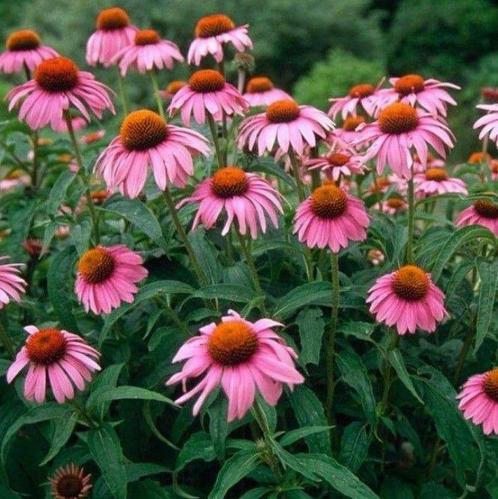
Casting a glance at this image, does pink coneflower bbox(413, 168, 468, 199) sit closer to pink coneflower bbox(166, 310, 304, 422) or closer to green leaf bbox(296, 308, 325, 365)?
green leaf bbox(296, 308, 325, 365)

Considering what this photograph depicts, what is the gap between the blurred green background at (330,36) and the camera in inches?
322

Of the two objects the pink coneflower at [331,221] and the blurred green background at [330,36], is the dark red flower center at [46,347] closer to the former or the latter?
the pink coneflower at [331,221]

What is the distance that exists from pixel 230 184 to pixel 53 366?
45 cm

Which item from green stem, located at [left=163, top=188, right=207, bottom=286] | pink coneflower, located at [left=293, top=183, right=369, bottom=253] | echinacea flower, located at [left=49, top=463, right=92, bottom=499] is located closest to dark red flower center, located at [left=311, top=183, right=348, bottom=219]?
pink coneflower, located at [left=293, top=183, right=369, bottom=253]

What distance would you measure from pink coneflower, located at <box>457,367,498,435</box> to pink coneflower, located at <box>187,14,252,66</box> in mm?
966

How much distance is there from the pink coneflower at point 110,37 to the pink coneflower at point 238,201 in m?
0.93

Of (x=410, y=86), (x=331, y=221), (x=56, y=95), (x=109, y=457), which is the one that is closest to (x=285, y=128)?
(x=331, y=221)

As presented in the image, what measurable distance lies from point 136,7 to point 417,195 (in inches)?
271

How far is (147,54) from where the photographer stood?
2277 mm

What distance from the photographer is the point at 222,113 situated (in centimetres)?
186

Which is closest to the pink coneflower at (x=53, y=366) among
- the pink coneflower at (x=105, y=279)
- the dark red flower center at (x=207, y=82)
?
the pink coneflower at (x=105, y=279)

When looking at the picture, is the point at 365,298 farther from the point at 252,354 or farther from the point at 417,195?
the point at 417,195

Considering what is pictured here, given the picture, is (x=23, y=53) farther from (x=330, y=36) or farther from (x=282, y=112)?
(x=330, y=36)

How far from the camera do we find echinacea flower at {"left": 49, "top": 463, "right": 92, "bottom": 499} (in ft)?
5.72
